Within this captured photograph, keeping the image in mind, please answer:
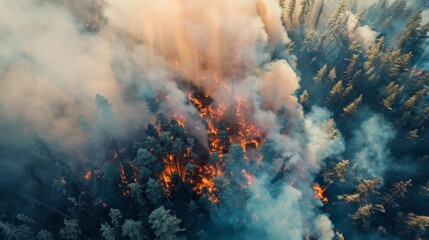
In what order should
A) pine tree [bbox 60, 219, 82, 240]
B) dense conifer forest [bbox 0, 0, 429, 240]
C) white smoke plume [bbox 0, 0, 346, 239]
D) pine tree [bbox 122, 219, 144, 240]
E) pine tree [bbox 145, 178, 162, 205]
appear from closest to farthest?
pine tree [bbox 122, 219, 144, 240] → pine tree [bbox 60, 219, 82, 240] → pine tree [bbox 145, 178, 162, 205] → dense conifer forest [bbox 0, 0, 429, 240] → white smoke plume [bbox 0, 0, 346, 239]

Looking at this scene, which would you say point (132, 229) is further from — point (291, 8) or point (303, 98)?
point (291, 8)

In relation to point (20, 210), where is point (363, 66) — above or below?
above

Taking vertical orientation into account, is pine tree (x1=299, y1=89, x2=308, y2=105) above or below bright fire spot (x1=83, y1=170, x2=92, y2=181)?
above

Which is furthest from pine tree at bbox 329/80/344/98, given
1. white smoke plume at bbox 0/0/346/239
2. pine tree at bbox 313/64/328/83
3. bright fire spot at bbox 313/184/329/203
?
bright fire spot at bbox 313/184/329/203

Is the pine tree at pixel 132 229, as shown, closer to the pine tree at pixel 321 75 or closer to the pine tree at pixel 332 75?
the pine tree at pixel 321 75

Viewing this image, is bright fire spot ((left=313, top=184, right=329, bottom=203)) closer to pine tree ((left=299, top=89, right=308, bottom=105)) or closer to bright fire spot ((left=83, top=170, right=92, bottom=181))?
pine tree ((left=299, top=89, right=308, bottom=105))

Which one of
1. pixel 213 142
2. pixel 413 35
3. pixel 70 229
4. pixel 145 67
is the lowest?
pixel 70 229

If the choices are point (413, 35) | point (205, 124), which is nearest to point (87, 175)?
point (205, 124)

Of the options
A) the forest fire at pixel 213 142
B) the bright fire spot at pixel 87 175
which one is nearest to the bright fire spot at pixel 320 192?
the forest fire at pixel 213 142

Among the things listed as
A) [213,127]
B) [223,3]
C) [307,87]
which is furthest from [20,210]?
[307,87]

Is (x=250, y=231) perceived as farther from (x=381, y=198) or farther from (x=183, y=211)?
(x=381, y=198)

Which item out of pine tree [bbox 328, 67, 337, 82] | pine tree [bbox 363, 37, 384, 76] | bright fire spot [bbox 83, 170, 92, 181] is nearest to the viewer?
bright fire spot [bbox 83, 170, 92, 181]
